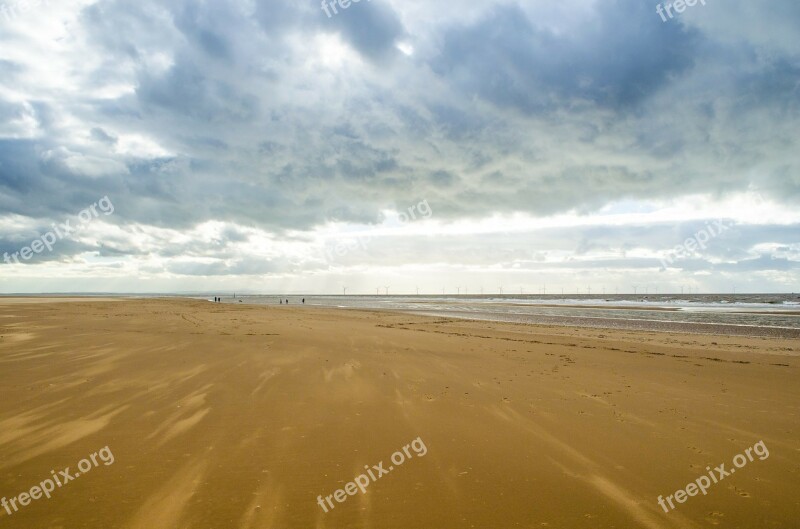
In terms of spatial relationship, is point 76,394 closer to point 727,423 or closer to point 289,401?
point 289,401

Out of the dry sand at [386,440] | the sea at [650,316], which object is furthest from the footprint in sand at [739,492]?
the sea at [650,316]

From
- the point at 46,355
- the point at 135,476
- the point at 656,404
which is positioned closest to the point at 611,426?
the point at 656,404

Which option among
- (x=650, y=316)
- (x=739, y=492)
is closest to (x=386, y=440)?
(x=739, y=492)

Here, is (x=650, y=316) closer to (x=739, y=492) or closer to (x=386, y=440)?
(x=739, y=492)

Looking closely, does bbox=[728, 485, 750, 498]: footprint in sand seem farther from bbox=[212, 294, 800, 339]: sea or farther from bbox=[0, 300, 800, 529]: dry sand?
bbox=[212, 294, 800, 339]: sea

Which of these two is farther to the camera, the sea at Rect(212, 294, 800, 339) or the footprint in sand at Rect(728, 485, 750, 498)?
the sea at Rect(212, 294, 800, 339)

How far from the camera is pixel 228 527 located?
4.01m

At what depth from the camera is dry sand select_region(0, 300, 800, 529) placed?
174 inches

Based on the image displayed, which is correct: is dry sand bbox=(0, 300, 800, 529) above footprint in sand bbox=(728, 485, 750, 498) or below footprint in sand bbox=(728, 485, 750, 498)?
above

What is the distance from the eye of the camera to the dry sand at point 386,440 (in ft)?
14.5

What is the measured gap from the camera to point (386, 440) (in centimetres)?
643

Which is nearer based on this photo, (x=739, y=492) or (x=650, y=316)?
(x=739, y=492)

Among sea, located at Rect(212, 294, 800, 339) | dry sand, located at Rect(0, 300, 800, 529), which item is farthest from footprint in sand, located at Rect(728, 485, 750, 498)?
sea, located at Rect(212, 294, 800, 339)

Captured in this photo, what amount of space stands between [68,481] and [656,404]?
1069cm
